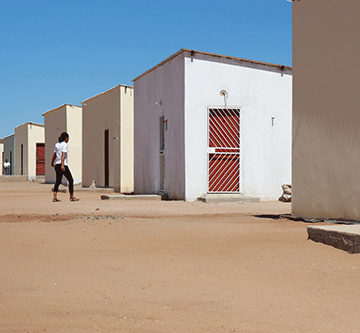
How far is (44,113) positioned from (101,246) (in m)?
25.7

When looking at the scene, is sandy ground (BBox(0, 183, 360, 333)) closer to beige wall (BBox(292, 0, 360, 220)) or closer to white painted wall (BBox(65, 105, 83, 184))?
beige wall (BBox(292, 0, 360, 220))

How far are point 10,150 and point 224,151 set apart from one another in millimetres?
31391

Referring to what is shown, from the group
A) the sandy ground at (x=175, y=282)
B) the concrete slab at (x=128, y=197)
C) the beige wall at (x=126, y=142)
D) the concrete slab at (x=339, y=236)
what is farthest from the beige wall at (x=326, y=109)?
the beige wall at (x=126, y=142)

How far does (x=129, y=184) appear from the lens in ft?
58.8

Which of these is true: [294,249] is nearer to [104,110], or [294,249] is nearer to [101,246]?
[101,246]

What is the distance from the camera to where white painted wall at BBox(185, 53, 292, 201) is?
12.3 metres

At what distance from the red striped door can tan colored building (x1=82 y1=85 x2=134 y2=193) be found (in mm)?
6126

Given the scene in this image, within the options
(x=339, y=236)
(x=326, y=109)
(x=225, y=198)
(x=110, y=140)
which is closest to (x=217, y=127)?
(x=225, y=198)

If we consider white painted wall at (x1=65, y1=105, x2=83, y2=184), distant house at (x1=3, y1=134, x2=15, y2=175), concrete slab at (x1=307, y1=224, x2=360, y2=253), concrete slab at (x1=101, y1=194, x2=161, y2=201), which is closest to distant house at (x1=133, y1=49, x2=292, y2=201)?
concrete slab at (x1=101, y1=194, x2=161, y2=201)

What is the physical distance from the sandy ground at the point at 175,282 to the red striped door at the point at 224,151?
Result: 690 centimetres

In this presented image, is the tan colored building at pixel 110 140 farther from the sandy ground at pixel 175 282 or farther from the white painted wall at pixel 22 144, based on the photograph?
the white painted wall at pixel 22 144

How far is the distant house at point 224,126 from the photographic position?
484 inches

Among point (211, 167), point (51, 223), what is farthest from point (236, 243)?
point (211, 167)

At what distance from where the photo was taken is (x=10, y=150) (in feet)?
130
